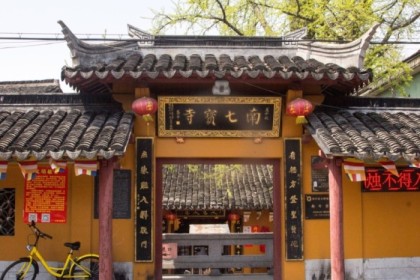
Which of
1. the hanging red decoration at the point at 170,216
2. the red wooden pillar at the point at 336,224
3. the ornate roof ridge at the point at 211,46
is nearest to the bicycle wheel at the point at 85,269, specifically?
the ornate roof ridge at the point at 211,46

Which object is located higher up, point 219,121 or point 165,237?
point 219,121

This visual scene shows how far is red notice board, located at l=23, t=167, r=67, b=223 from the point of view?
8.52 metres

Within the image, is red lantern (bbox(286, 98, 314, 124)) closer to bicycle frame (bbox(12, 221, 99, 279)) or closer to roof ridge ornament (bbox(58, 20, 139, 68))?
roof ridge ornament (bbox(58, 20, 139, 68))

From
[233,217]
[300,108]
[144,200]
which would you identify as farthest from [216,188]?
[300,108]

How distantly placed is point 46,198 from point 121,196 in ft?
4.14

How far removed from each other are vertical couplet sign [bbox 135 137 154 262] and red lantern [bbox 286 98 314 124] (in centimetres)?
231

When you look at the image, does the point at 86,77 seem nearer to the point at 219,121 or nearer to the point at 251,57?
the point at 219,121

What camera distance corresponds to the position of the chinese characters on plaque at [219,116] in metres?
8.43

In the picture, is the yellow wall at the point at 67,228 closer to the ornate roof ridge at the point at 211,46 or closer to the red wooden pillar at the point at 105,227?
the red wooden pillar at the point at 105,227

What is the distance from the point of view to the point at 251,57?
30.0ft

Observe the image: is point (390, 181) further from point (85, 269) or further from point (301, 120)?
point (85, 269)

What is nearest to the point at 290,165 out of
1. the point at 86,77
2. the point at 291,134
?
the point at 291,134

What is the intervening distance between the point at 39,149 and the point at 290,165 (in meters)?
3.96

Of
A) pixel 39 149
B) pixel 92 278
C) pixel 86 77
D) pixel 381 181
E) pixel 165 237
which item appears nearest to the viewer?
pixel 39 149
